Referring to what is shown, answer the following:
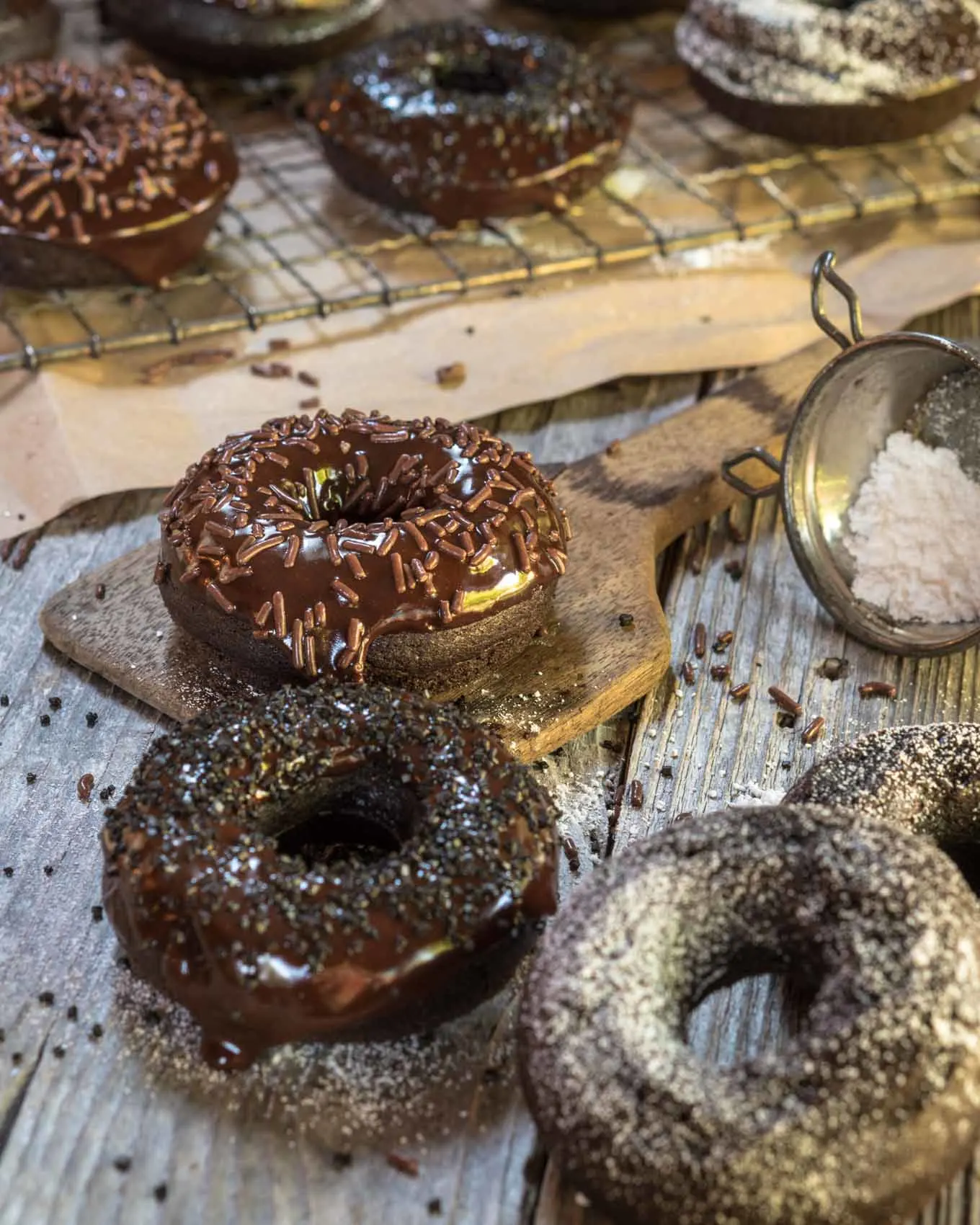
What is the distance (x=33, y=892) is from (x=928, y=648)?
4.57 ft

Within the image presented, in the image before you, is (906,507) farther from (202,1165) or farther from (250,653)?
(202,1165)

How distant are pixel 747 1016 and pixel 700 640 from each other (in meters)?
0.78

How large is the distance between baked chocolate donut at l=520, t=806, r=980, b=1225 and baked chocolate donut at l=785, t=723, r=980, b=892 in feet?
0.48

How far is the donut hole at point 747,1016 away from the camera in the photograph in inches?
74.9

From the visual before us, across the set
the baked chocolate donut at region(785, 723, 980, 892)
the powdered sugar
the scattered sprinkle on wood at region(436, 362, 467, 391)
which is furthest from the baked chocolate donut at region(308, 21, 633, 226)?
the baked chocolate donut at region(785, 723, 980, 892)

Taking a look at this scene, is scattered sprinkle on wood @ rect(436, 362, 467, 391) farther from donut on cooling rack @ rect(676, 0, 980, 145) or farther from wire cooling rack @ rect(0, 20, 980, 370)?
donut on cooling rack @ rect(676, 0, 980, 145)

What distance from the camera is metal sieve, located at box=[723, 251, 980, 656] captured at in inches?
97.5

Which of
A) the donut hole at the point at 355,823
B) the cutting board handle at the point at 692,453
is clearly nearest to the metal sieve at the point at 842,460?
the cutting board handle at the point at 692,453

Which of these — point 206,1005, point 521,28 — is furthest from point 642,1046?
point 521,28

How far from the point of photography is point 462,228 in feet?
11.4

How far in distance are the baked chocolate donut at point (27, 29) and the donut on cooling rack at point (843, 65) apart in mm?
1756

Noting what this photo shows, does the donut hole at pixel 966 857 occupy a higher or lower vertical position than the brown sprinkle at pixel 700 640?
higher

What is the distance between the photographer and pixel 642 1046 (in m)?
1.61

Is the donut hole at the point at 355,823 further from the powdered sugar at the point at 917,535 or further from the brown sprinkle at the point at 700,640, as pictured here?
the powdered sugar at the point at 917,535
